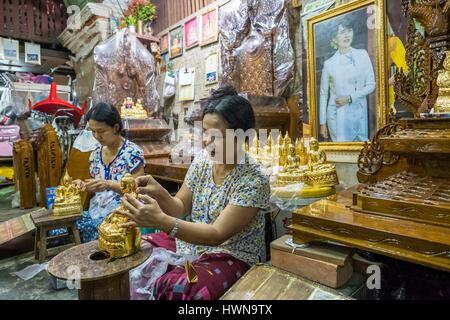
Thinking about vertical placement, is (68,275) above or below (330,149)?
below

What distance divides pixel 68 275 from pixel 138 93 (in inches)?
178

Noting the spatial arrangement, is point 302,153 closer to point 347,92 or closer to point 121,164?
point 347,92

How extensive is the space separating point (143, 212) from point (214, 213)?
522 mm

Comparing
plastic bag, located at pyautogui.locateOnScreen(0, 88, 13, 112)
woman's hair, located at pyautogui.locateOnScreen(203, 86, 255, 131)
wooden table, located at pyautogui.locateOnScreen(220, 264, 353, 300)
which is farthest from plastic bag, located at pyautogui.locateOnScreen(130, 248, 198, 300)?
plastic bag, located at pyautogui.locateOnScreen(0, 88, 13, 112)

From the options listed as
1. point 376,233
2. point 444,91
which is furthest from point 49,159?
point 444,91

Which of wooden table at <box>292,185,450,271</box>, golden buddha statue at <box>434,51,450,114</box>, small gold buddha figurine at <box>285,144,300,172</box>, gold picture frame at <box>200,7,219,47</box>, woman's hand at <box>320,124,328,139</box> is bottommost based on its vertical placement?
wooden table at <box>292,185,450,271</box>

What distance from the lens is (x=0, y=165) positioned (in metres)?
7.09

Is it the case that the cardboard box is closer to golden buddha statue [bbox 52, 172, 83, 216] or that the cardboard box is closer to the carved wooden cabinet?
the carved wooden cabinet

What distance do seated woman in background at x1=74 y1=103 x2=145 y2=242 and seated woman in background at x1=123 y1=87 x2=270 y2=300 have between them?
85 cm

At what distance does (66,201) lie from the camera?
9.36 ft

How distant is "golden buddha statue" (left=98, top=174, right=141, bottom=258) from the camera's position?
4.17 ft

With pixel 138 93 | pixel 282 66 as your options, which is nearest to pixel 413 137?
pixel 282 66

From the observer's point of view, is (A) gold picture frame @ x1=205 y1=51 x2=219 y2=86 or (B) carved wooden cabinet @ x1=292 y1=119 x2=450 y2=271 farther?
(A) gold picture frame @ x1=205 y1=51 x2=219 y2=86

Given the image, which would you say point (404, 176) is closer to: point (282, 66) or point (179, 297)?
point (179, 297)
